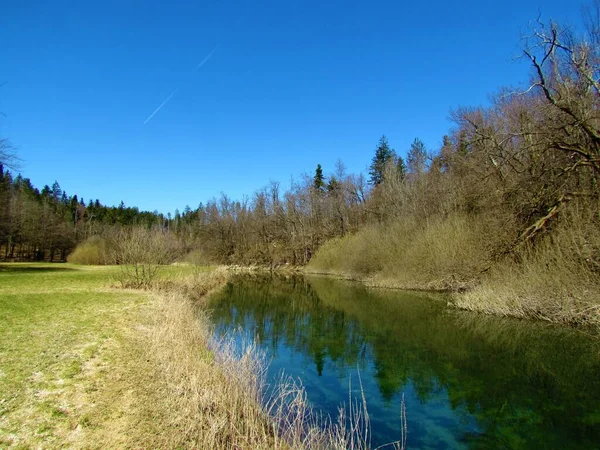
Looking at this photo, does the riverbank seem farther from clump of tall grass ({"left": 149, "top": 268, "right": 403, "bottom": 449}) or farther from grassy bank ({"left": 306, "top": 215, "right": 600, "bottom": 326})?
grassy bank ({"left": 306, "top": 215, "right": 600, "bottom": 326})

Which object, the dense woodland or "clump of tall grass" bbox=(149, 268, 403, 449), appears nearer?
"clump of tall grass" bbox=(149, 268, 403, 449)

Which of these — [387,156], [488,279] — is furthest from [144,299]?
[387,156]

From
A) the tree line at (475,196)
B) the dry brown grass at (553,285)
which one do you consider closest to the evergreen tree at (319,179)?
the tree line at (475,196)

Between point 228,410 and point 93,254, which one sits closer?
point 228,410

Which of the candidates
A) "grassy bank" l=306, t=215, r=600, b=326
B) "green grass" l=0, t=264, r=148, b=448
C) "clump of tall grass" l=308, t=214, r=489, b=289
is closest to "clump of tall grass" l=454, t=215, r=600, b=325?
"grassy bank" l=306, t=215, r=600, b=326

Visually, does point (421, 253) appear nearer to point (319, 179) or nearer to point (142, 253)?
point (142, 253)

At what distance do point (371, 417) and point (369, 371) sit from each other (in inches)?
117

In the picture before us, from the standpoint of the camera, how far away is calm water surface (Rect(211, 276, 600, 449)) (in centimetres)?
680

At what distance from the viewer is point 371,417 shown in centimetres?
741

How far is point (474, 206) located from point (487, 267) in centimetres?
764

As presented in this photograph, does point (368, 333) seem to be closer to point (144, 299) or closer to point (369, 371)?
point (369, 371)

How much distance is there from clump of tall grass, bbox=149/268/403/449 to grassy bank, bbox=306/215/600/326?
33.2 feet

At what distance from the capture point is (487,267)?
1920 centimetres

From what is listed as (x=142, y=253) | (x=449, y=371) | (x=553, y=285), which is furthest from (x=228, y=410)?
(x=142, y=253)
